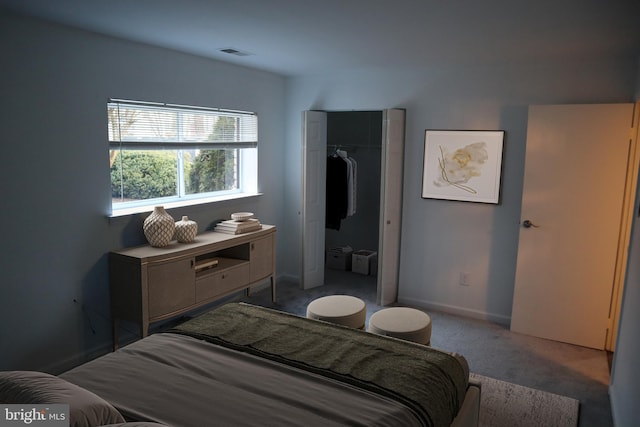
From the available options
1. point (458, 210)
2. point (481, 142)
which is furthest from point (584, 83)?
point (458, 210)

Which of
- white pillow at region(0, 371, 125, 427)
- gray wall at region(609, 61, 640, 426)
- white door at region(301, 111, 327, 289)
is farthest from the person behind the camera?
white door at region(301, 111, 327, 289)

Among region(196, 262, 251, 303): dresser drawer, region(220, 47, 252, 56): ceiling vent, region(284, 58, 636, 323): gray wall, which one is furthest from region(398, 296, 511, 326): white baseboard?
region(220, 47, 252, 56): ceiling vent

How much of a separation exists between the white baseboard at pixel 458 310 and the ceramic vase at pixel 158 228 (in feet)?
7.99

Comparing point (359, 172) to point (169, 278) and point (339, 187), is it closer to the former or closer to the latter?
point (339, 187)

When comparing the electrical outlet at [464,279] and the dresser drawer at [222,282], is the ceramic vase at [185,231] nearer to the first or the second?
the dresser drawer at [222,282]

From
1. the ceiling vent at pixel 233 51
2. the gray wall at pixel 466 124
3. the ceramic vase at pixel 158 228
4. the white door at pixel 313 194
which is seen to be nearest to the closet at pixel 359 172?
the white door at pixel 313 194

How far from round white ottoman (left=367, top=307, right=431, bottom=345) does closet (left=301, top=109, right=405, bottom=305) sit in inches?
65.4

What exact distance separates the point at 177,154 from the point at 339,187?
201 centimetres

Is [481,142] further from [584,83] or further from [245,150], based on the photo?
[245,150]

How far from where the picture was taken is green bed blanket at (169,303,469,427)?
79.2 inches

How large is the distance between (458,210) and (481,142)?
0.65 m

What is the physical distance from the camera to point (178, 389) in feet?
6.38

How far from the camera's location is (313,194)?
516 cm

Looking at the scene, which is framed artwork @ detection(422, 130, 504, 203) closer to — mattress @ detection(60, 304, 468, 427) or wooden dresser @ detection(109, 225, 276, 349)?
wooden dresser @ detection(109, 225, 276, 349)
